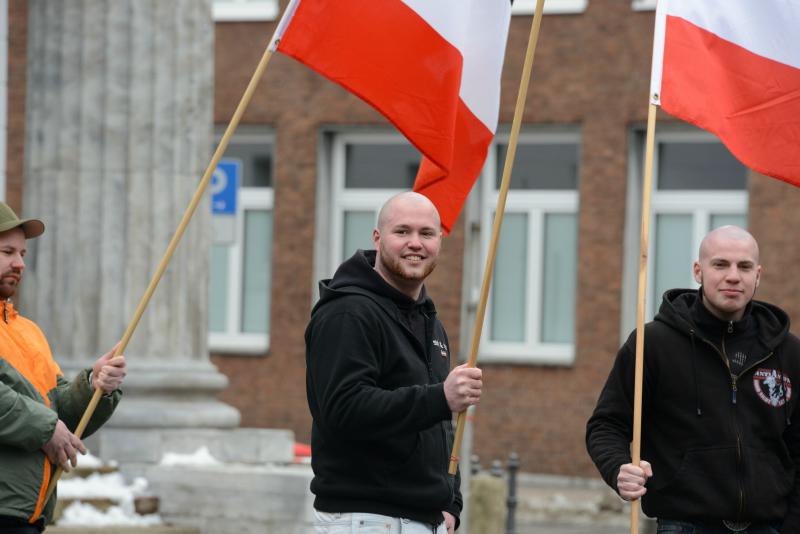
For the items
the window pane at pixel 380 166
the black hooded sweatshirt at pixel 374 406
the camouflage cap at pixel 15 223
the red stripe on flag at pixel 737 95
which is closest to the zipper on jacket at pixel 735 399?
the red stripe on flag at pixel 737 95

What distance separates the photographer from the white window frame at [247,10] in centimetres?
2383

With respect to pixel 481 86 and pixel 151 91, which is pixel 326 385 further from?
pixel 151 91

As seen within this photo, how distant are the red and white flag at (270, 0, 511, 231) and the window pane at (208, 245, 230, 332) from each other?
1746 centimetres

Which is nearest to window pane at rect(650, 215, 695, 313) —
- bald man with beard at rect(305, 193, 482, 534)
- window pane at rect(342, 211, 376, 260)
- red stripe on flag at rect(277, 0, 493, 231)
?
window pane at rect(342, 211, 376, 260)

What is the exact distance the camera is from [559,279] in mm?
22828

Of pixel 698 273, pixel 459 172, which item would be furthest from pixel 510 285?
pixel 698 273

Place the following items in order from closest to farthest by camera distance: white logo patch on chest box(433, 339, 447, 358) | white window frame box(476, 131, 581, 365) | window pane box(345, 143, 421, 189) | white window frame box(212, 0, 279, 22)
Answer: white logo patch on chest box(433, 339, 447, 358) → white window frame box(476, 131, 581, 365) → window pane box(345, 143, 421, 189) → white window frame box(212, 0, 279, 22)

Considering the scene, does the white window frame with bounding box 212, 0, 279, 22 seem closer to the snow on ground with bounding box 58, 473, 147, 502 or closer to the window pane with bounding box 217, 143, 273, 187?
the window pane with bounding box 217, 143, 273, 187

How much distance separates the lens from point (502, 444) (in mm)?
22109

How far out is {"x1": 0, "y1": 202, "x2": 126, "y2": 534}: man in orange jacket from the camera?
6219mm

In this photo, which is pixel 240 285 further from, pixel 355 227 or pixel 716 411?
pixel 716 411

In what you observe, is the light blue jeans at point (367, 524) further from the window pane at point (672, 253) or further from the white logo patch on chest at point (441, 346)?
the window pane at point (672, 253)

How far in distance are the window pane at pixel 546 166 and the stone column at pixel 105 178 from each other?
1025cm

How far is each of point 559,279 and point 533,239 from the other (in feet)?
1.84
